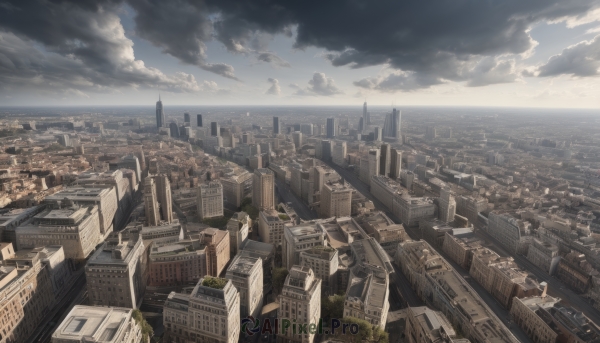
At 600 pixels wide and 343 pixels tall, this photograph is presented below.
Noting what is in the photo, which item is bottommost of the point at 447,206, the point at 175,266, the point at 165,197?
the point at 175,266

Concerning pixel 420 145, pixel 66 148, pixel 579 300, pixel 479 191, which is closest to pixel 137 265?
pixel 579 300

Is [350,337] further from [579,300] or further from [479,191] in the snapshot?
[479,191]

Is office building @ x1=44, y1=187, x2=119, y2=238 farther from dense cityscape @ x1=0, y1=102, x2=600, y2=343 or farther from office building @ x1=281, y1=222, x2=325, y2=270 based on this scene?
office building @ x1=281, y1=222, x2=325, y2=270

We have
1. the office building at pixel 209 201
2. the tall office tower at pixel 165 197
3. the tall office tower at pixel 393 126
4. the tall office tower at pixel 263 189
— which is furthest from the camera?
the tall office tower at pixel 393 126

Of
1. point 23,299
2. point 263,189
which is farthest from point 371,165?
point 23,299

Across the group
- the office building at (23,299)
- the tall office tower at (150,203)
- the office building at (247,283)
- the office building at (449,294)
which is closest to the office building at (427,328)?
the office building at (449,294)

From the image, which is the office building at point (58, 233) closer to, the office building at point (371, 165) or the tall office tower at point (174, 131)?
Result: the office building at point (371, 165)

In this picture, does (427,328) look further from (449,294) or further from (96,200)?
(96,200)
